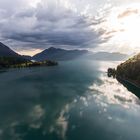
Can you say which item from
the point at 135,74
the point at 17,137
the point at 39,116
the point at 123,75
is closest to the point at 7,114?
the point at 39,116

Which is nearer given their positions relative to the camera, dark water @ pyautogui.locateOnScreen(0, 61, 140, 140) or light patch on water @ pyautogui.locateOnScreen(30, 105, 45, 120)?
dark water @ pyautogui.locateOnScreen(0, 61, 140, 140)

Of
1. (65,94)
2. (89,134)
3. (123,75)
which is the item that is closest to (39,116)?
(89,134)

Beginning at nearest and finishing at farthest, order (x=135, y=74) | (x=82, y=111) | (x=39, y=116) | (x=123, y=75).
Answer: (x=39, y=116) < (x=82, y=111) < (x=135, y=74) < (x=123, y=75)

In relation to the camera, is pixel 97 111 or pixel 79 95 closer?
pixel 97 111

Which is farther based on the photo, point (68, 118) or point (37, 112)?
point (37, 112)

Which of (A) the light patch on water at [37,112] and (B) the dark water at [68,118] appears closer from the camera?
(B) the dark water at [68,118]

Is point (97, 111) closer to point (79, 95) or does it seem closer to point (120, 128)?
point (120, 128)

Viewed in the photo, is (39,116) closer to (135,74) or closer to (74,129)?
(74,129)

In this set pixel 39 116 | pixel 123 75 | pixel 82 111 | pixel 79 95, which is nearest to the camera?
pixel 39 116

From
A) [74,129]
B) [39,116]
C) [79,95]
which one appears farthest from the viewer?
[79,95]
